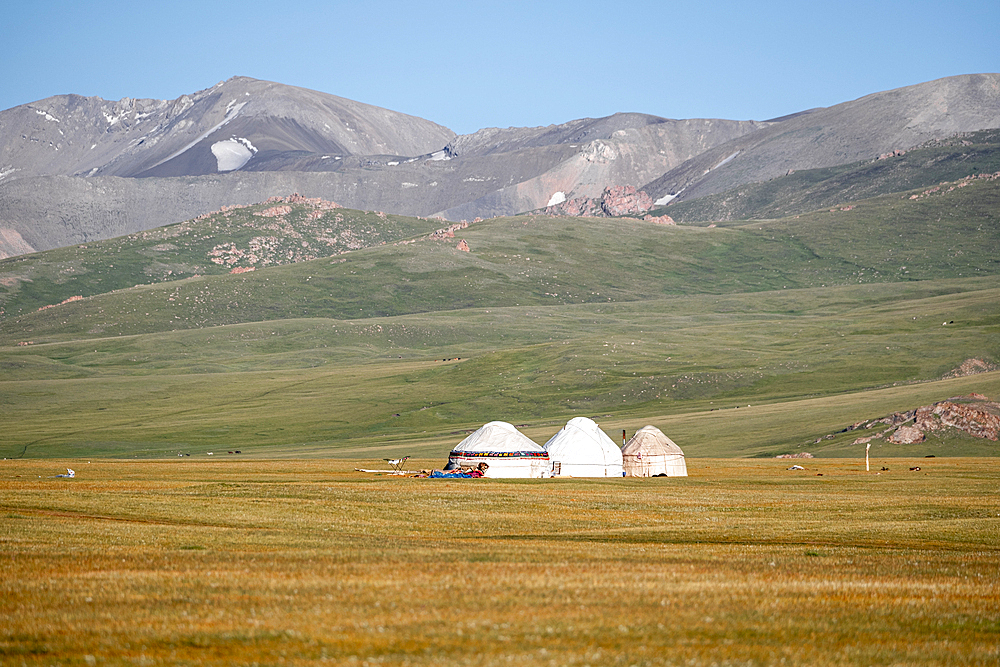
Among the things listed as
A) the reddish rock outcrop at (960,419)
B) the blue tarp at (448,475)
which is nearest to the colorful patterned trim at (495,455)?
the blue tarp at (448,475)

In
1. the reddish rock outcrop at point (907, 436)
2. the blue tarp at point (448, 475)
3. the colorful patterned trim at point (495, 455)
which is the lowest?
the reddish rock outcrop at point (907, 436)

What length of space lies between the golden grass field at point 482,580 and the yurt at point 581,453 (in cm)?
2304

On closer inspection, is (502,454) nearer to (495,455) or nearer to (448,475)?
(495,455)

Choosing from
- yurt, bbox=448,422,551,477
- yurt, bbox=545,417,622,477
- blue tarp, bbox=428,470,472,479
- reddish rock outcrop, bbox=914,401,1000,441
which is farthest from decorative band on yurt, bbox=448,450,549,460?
reddish rock outcrop, bbox=914,401,1000,441

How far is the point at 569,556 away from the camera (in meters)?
26.1

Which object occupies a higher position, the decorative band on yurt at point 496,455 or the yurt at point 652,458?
the decorative band on yurt at point 496,455

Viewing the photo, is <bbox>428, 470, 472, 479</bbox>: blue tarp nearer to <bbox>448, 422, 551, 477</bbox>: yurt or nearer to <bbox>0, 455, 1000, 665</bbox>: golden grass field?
<bbox>448, 422, 551, 477</bbox>: yurt

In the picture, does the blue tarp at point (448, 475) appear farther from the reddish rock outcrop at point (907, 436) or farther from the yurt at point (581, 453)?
the reddish rock outcrop at point (907, 436)

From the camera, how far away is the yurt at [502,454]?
218 feet

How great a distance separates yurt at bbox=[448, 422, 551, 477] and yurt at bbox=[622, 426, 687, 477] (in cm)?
756

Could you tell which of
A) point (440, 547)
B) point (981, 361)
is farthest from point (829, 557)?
point (981, 361)

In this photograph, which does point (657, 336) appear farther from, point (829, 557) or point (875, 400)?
point (829, 557)

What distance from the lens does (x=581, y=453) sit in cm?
6925

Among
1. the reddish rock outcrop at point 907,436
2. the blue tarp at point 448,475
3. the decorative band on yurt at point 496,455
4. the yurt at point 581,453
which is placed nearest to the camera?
the blue tarp at point 448,475
